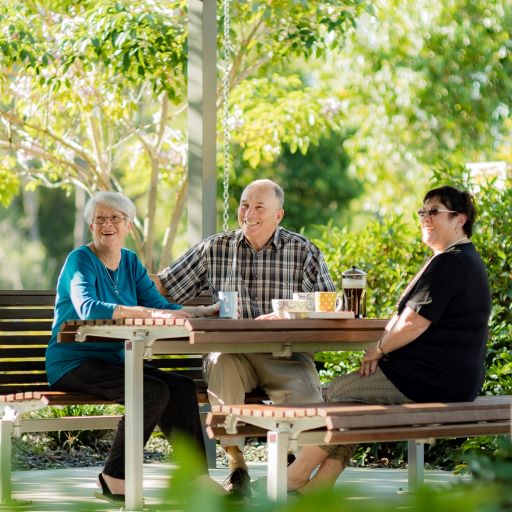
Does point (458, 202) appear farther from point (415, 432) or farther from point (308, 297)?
point (415, 432)

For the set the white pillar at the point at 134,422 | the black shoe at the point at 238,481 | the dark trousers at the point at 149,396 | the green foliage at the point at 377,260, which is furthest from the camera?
the green foliage at the point at 377,260

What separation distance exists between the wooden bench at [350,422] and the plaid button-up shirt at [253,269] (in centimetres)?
107

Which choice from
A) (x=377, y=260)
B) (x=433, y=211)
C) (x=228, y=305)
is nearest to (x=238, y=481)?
(x=228, y=305)

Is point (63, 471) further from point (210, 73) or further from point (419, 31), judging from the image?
point (419, 31)

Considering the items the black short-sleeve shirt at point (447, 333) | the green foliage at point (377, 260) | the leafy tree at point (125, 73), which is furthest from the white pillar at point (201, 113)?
the leafy tree at point (125, 73)

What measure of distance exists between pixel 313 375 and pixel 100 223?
106 cm

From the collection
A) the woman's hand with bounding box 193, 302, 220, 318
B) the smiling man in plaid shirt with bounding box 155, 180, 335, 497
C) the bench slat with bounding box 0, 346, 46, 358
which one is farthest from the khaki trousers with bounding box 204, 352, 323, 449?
the bench slat with bounding box 0, 346, 46, 358

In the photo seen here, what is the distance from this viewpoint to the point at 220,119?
11.6 metres

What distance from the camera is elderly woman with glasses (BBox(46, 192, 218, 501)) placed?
4.00m

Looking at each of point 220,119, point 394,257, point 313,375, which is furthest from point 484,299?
point 220,119

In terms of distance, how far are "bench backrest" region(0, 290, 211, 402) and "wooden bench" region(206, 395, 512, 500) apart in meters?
1.30

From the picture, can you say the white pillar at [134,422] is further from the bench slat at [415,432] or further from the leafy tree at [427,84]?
the leafy tree at [427,84]

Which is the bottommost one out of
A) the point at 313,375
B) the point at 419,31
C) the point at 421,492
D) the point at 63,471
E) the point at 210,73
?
the point at 63,471

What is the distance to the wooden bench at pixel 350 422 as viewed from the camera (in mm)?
3160
